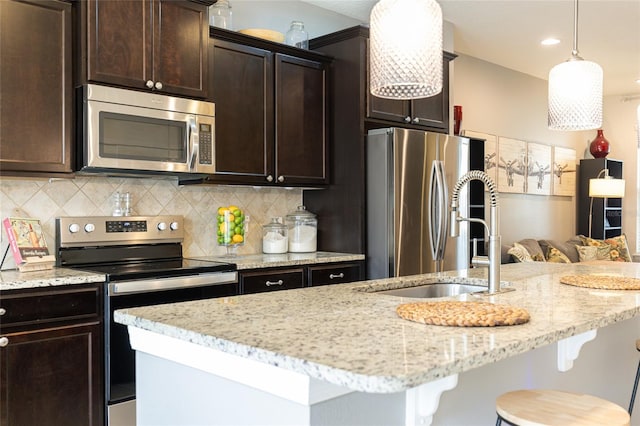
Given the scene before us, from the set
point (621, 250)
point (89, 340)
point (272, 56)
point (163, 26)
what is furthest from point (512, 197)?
point (89, 340)

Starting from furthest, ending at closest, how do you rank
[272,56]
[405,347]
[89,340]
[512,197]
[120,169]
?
1. [512,197]
2. [272,56]
3. [120,169]
4. [89,340]
5. [405,347]

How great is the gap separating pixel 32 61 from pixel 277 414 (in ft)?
7.27

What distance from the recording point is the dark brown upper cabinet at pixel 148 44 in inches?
112

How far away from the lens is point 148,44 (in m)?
3.05

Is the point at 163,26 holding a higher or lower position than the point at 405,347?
higher

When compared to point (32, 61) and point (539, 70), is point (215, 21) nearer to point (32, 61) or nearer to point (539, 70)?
point (32, 61)

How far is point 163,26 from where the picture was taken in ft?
10.2

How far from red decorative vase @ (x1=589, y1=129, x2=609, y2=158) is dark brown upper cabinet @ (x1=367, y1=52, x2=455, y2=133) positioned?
155 inches

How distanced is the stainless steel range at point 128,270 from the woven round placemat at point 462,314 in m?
1.51

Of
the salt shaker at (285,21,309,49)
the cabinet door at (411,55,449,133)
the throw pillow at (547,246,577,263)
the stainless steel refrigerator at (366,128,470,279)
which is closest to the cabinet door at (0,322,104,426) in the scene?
the stainless steel refrigerator at (366,128,470,279)

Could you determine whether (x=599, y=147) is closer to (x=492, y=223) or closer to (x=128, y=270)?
(x=492, y=223)

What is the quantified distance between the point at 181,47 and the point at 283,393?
2444 mm

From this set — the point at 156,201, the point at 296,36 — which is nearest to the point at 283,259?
the point at 156,201

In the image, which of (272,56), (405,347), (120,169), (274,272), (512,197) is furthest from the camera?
(512,197)
